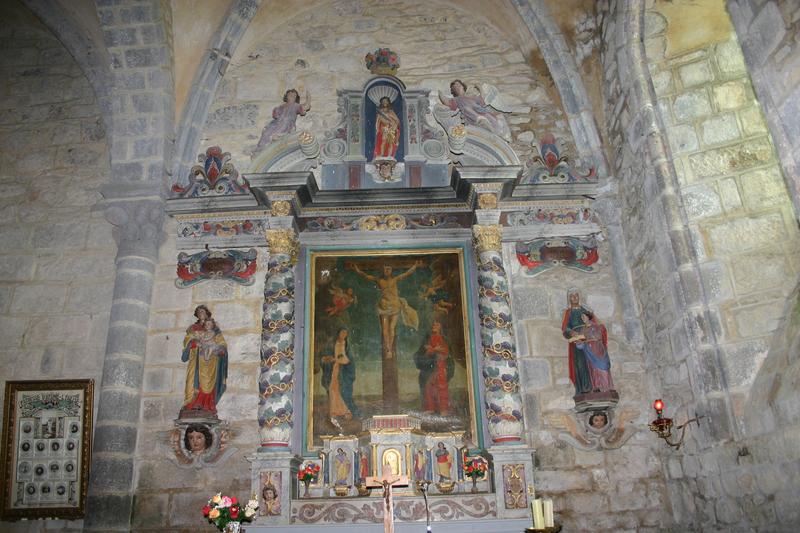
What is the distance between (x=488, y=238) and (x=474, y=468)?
2.13m

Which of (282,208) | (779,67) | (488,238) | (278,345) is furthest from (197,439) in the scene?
(779,67)

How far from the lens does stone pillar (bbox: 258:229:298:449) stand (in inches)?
229

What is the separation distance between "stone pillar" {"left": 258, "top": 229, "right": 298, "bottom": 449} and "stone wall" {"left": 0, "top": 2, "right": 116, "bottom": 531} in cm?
176

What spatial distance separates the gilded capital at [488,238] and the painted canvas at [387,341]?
0.39 m

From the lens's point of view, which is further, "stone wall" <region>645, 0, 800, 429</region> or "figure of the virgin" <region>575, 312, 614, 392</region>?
"figure of the virgin" <region>575, 312, 614, 392</region>

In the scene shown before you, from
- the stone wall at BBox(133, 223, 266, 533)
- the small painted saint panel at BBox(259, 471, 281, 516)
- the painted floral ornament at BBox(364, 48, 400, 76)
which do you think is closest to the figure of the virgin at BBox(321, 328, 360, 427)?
the stone wall at BBox(133, 223, 266, 533)

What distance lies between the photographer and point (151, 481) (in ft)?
19.8

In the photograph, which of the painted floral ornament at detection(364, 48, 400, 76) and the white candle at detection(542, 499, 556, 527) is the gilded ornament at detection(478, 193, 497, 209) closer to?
the painted floral ornament at detection(364, 48, 400, 76)

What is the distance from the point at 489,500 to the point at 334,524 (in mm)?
1264

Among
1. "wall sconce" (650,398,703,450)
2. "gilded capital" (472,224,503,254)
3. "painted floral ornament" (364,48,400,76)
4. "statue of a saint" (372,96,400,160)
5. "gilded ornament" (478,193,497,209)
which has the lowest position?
"wall sconce" (650,398,703,450)

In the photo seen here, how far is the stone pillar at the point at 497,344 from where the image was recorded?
19.0ft

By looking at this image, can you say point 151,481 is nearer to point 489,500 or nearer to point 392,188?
point 489,500

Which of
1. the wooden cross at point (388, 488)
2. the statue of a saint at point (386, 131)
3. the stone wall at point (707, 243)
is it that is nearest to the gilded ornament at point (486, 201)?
the statue of a saint at point (386, 131)

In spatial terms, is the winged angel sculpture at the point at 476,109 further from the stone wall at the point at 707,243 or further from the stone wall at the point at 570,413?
the stone wall at the point at 570,413
